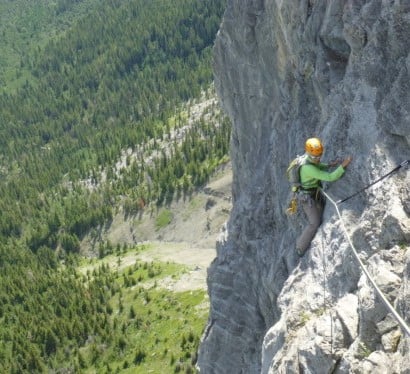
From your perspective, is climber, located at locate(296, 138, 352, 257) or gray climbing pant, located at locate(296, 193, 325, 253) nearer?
climber, located at locate(296, 138, 352, 257)

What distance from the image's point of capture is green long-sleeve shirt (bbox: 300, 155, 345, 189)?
15767 mm

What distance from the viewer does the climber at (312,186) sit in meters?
16.3

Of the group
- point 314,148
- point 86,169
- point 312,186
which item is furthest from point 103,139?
point 314,148

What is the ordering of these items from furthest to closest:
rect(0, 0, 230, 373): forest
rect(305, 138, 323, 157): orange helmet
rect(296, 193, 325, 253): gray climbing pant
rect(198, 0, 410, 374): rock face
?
rect(0, 0, 230, 373): forest < rect(296, 193, 325, 253): gray climbing pant < rect(305, 138, 323, 157): orange helmet < rect(198, 0, 410, 374): rock face

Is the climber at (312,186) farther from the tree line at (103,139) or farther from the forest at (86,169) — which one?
the tree line at (103,139)

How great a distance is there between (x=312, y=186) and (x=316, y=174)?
0.92 metres

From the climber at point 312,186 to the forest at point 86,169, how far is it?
40.4 m

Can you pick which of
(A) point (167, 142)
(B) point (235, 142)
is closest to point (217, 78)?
(B) point (235, 142)

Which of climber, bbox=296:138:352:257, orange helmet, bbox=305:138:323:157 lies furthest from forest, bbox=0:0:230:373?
orange helmet, bbox=305:138:323:157

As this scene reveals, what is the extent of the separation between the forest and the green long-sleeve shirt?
41.1 metres

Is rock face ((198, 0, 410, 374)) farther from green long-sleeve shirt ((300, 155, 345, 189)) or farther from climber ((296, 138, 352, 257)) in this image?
climber ((296, 138, 352, 257))

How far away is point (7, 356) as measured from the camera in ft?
224

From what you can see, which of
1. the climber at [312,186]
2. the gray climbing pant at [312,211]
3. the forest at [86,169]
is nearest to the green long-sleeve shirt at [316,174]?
the climber at [312,186]

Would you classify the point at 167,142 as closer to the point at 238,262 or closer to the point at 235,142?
the point at 235,142
